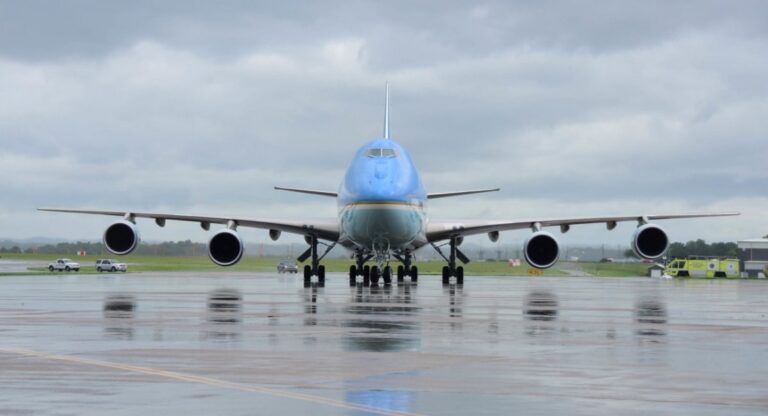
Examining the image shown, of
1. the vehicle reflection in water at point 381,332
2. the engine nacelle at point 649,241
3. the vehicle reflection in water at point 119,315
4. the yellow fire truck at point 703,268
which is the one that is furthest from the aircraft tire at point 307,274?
the yellow fire truck at point 703,268

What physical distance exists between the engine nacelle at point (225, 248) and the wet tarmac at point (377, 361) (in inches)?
610

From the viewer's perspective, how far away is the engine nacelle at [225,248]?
36844 millimetres

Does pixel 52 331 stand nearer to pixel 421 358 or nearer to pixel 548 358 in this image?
pixel 421 358

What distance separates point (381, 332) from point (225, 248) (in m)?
22.3

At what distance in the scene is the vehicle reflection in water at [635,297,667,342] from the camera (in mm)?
15541

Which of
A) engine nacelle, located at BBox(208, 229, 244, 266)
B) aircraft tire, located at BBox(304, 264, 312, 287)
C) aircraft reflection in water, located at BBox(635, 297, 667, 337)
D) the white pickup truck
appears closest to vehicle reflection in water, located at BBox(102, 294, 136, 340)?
aircraft reflection in water, located at BBox(635, 297, 667, 337)

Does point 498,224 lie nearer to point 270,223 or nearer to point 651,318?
point 270,223

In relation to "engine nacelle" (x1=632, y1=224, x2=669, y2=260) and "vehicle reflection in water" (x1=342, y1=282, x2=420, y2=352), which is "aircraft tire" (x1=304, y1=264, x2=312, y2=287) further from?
"engine nacelle" (x1=632, y1=224, x2=669, y2=260)

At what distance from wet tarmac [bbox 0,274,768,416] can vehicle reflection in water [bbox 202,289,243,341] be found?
0.06 metres

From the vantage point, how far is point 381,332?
606 inches

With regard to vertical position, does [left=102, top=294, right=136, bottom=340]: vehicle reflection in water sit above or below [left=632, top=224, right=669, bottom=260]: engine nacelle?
below

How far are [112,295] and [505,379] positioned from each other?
Answer: 19.2 metres

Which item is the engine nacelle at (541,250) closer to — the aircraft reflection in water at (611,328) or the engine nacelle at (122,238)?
the aircraft reflection in water at (611,328)

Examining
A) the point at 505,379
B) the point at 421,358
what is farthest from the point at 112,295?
the point at 505,379
